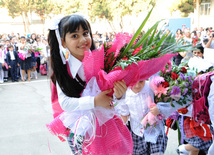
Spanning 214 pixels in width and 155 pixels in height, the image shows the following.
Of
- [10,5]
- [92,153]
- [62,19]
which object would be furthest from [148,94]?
[10,5]

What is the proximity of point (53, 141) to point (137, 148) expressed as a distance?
2007mm

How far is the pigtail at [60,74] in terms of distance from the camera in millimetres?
1712

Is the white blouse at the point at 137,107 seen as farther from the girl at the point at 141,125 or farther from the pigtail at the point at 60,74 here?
the pigtail at the point at 60,74

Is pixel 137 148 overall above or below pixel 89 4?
below

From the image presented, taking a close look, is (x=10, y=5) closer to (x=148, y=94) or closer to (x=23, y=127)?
(x=23, y=127)

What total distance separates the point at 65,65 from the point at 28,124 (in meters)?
3.41

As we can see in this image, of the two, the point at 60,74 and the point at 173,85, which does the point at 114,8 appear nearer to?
the point at 173,85

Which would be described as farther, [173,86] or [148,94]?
[148,94]

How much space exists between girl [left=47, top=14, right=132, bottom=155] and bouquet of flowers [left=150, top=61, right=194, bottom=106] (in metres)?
0.63

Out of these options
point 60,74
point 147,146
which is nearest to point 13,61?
point 147,146

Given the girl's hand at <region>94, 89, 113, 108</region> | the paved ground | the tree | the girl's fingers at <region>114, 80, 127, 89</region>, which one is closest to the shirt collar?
the girl's hand at <region>94, 89, 113, 108</region>

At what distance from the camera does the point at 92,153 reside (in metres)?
1.76

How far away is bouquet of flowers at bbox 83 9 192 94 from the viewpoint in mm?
1441

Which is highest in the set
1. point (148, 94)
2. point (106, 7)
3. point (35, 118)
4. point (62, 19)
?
point (106, 7)
